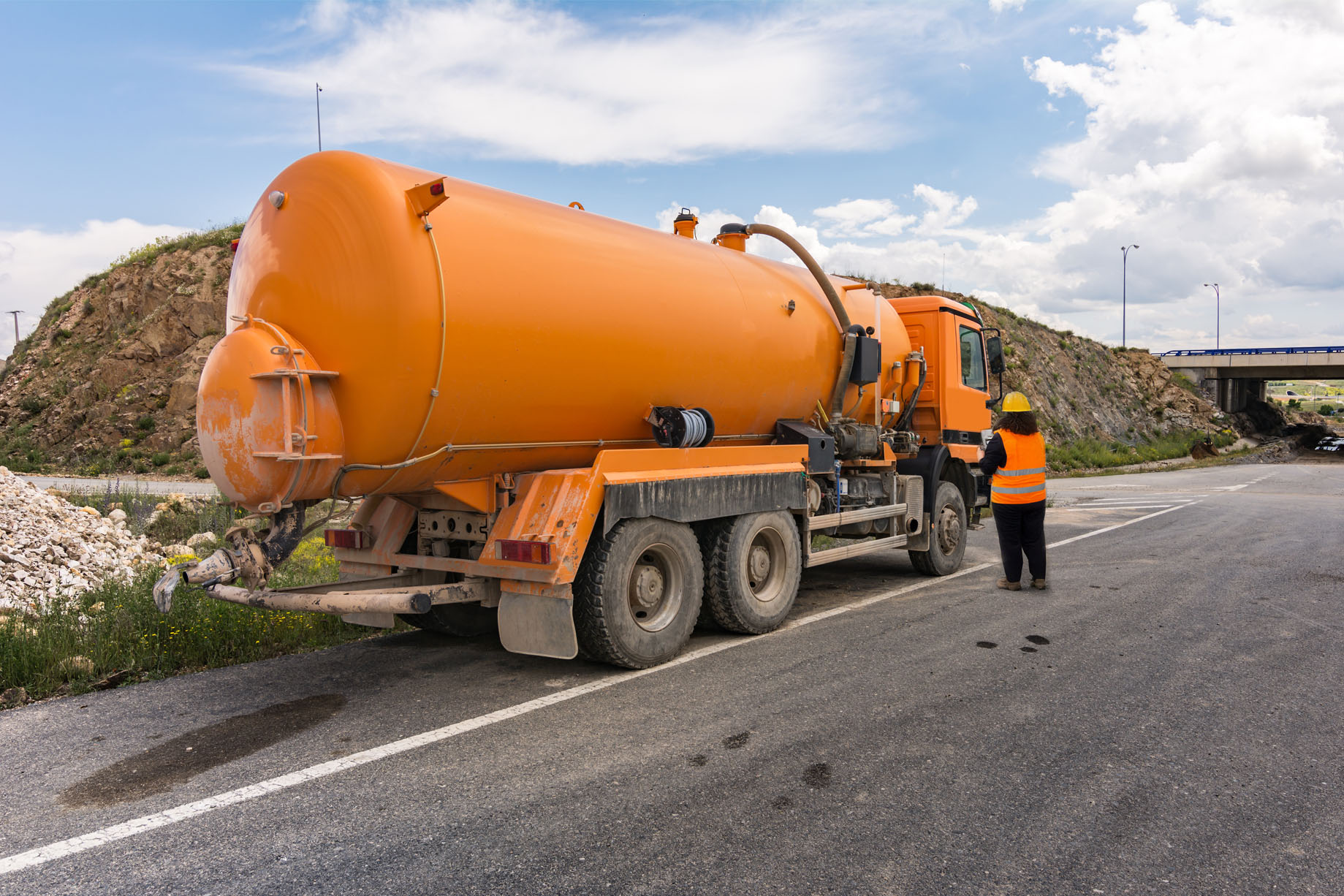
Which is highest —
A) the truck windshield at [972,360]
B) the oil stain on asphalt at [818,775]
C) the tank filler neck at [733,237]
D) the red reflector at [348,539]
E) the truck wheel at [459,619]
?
the tank filler neck at [733,237]

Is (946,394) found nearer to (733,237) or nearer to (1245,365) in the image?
(733,237)

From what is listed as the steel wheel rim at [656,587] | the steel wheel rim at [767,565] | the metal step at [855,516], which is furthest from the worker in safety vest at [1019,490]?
the steel wheel rim at [656,587]

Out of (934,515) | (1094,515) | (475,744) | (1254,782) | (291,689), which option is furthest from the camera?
(1094,515)

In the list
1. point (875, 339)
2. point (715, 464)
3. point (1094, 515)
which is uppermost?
point (875, 339)

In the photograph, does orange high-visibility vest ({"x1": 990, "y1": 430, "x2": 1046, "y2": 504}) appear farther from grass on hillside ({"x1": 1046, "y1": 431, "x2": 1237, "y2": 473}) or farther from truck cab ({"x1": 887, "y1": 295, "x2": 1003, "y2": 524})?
grass on hillside ({"x1": 1046, "y1": 431, "x2": 1237, "y2": 473})

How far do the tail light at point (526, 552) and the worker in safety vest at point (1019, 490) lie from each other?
491 centimetres

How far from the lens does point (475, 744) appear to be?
414cm

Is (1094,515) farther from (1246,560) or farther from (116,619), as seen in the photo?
(116,619)

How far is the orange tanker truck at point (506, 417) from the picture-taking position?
455 centimetres

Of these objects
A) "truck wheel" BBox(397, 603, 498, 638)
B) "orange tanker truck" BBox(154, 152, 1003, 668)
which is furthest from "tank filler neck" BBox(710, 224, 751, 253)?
"truck wheel" BBox(397, 603, 498, 638)

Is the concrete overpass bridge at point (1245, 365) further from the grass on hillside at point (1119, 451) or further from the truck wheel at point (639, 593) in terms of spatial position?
the truck wheel at point (639, 593)

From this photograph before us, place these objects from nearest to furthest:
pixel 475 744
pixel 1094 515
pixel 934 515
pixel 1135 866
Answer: pixel 1135 866 < pixel 475 744 < pixel 934 515 < pixel 1094 515

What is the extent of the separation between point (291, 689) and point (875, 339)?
5.60 metres

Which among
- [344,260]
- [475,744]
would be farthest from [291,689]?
[344,260]
